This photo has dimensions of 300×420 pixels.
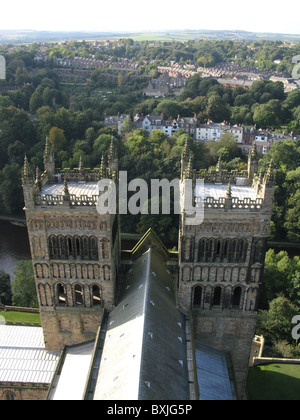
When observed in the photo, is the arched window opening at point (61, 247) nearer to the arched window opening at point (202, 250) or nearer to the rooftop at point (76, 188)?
the rooftop at point (76, 188)

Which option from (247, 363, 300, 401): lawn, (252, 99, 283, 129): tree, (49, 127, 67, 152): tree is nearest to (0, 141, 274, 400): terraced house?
(247, 363, 300, 401): lawn

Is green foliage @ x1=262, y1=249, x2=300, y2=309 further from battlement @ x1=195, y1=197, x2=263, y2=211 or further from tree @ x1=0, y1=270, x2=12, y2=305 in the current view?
tree @ x1=0, y1=270, x2=12, y2=305

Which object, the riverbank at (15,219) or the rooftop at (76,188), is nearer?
the rooftop at (76,188)

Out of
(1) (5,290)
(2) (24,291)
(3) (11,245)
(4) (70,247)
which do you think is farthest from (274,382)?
(3) (11,245)

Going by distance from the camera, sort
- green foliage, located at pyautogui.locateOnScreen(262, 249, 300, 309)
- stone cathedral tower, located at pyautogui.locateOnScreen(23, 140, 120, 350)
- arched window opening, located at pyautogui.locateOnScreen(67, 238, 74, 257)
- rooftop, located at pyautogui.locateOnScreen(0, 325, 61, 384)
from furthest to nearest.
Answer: green foliage, located at pyautogui.locateOnScreen(262, 249, 300, 309), rooftop, located at pyautogui.locateOnScreen(0, 325, 61, 384), arched window opening, located at pyautogui.locateOnScreen(67, 238, 74, 257), stone cathedral tower, located at pyautogui.locateOnScreen(23, 140, 120, 350)

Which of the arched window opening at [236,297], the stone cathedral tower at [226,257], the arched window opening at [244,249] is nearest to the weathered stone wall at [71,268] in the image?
the stone cathedral tower at [226,257]

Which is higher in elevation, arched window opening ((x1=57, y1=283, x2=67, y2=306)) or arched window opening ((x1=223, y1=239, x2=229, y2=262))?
arched window opening ((x1=223, y1=239, x2=229, y2=262))

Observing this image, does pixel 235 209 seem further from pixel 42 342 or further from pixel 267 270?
pixel 267 270
